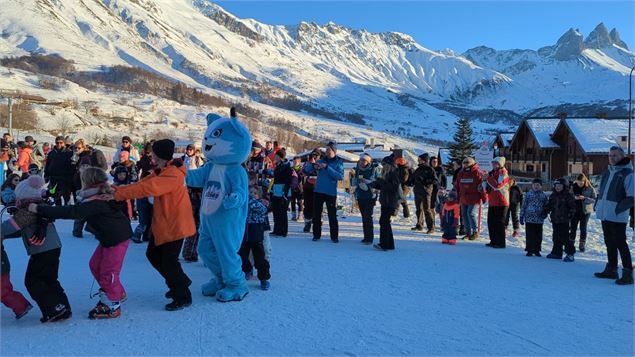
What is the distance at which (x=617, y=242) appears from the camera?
20.1 feet

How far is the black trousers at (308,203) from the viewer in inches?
→ 408

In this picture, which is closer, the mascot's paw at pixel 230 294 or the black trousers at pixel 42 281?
the black trousers at pixel 42 281

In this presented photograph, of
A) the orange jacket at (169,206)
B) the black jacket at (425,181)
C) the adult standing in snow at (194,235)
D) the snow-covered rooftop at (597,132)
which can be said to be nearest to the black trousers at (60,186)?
the adult standing in snow at (194,235)

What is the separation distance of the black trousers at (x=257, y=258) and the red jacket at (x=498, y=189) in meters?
5.25

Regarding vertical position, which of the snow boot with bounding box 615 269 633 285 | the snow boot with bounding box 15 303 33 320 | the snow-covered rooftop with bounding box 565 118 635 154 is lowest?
the snow boot with bounding box 15 303 33 320

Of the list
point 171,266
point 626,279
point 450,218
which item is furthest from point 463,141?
point 171,266

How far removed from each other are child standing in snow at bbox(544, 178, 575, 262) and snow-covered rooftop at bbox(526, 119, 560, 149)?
125ft

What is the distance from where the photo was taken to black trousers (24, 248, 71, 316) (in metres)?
3.99

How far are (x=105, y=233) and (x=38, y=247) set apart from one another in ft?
1.66

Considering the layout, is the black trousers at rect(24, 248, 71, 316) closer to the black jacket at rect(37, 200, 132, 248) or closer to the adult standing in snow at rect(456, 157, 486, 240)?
the black jacket at rect(37, 200, 132, 248)

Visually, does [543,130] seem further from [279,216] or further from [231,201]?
[231,201]

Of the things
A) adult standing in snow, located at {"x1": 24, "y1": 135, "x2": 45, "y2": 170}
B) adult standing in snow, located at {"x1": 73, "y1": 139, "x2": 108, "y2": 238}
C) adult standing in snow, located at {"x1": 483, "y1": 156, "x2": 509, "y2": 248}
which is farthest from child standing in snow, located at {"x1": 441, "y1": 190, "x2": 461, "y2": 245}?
adult standing in snow, located at {"x1": 24, "y1": 135, "x2": 45, "y2": 170}

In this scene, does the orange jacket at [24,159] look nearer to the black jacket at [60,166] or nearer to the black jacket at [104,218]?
the black jacket at [60,166]

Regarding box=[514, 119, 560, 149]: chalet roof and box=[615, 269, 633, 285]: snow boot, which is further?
box=[514, 119, 560, 149]: chalet roof
